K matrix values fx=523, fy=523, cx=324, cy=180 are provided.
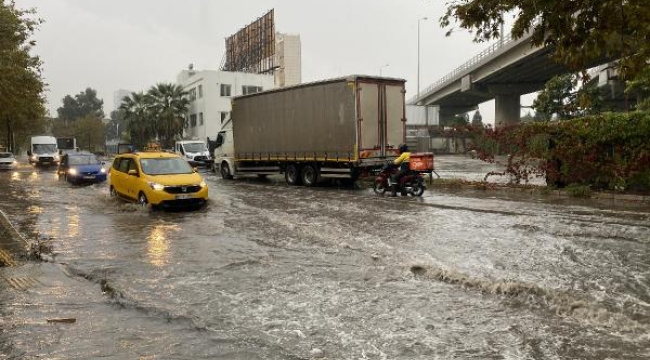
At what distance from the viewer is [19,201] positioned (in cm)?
1708

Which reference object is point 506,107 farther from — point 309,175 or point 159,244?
point 159,244

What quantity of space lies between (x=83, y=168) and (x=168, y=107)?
1256 inches

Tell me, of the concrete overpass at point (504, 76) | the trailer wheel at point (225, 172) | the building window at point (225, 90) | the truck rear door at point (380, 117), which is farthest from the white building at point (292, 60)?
the truck rear door at point (380, 117)

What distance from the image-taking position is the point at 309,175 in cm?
2030

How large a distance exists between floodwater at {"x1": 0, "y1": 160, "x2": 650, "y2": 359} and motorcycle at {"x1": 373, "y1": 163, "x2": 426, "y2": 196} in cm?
376

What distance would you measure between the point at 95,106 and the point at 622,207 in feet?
517

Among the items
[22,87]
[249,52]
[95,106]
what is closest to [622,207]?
[22,87]

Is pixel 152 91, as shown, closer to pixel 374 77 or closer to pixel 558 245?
pixel 374 77

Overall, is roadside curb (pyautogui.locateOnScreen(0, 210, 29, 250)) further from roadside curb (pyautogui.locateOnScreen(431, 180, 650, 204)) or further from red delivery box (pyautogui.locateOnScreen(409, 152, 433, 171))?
roadside curb (pyautogui.locateOnScreen(431, 180, 650, 204))

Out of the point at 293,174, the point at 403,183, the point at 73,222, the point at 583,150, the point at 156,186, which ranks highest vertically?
the point at 583,150

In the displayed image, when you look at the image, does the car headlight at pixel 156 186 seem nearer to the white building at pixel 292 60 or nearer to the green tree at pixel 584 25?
the green tree at pixel 584 25

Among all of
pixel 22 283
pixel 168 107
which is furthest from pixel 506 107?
pixel 22 283

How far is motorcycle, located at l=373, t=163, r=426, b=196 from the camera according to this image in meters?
16.2

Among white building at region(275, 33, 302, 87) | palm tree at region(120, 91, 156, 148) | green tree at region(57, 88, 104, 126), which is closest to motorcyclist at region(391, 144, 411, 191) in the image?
palm tree at region(120, 91, 156, 148)
